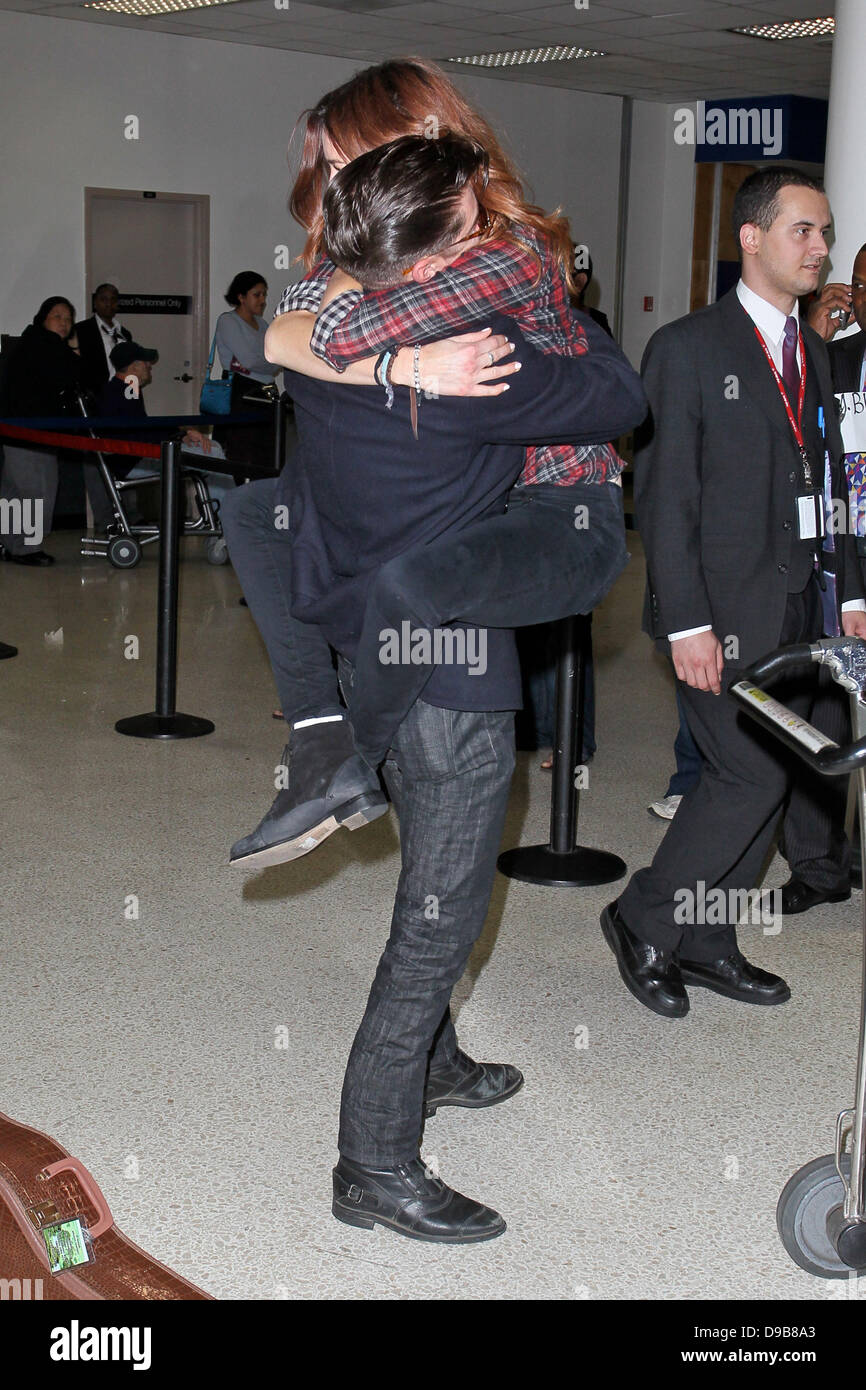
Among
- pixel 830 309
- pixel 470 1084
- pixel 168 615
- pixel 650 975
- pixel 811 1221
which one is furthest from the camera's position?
pixel 168 615

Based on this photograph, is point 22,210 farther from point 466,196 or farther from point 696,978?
point 466,196

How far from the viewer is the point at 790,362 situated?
2.94 metres

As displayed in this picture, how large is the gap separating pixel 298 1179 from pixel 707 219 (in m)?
14.1

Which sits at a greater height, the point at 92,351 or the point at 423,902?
the point at 92,351

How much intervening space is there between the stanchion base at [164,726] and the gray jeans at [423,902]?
122 inches

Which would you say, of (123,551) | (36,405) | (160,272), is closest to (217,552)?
(123,551)

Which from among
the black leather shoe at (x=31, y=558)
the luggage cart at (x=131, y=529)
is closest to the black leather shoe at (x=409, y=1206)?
the luggage cart at (x=131, y=529)

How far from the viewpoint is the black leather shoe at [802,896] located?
374 cm

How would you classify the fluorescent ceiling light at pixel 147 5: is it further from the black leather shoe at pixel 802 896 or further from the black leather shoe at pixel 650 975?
the black leather shoe at pixel 650 975

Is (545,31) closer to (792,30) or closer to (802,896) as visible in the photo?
(792,30)

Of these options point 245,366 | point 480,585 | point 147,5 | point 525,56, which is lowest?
point 480,585

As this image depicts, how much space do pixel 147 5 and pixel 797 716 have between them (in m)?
9.99

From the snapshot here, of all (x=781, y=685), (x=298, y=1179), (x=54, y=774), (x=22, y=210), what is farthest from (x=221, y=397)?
(x=298, y=1179)

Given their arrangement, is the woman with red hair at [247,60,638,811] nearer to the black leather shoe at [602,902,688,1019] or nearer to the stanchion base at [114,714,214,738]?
the black leather shoe at [602,902,688,1019]
